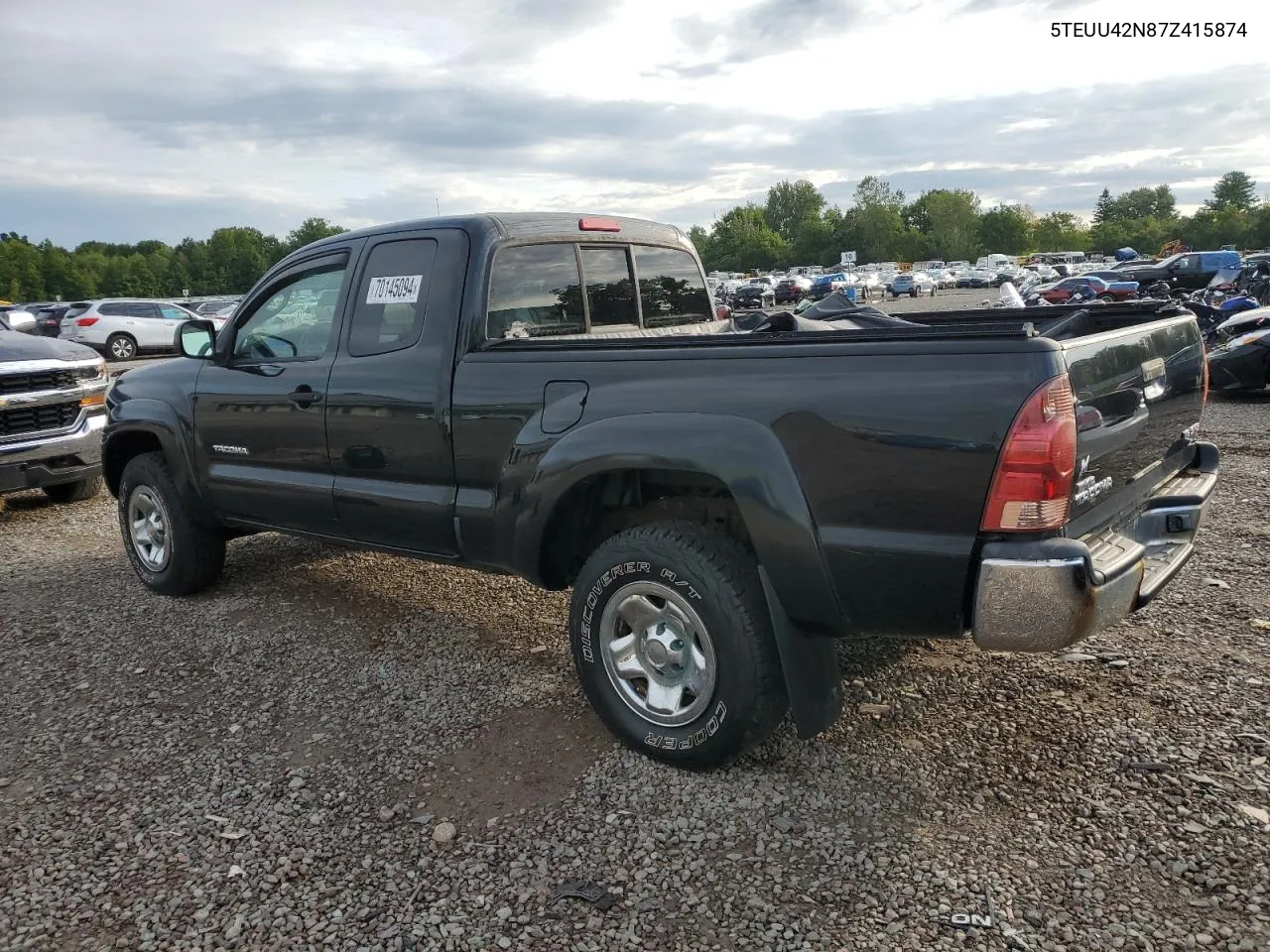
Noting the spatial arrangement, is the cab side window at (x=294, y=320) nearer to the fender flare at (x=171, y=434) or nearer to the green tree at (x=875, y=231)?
the fender flare at (x=171, y=434)

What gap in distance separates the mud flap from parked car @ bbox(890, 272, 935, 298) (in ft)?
183

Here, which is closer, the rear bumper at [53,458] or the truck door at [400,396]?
the truck door at [400,396]

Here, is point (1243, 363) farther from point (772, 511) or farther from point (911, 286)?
point (911, 286)

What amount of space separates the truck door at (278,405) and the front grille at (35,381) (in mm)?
3451

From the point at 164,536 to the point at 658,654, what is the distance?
3.38m

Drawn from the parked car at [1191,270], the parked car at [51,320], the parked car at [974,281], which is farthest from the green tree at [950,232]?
the parked car at [51,320]

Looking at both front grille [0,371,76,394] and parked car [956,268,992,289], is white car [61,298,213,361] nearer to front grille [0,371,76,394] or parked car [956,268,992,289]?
front grille [0,371,76,394]

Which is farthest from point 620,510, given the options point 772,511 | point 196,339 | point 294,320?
point 196,339

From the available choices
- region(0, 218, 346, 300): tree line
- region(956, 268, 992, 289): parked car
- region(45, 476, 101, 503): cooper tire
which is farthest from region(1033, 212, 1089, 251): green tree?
region(45, 476, 101, 503): cooper tire

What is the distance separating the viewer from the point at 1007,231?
5020 inches

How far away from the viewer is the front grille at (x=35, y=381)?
23.5 feet

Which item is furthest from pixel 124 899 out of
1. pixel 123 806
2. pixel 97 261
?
pixel 97 261

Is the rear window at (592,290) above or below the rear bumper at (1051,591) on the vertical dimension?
above

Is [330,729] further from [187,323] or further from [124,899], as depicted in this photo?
[187,323]
